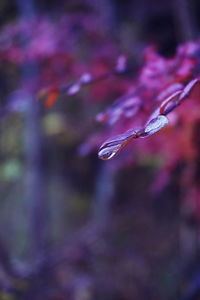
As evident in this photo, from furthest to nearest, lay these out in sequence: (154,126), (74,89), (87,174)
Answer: (87,174)
(74,89)
(154,126)

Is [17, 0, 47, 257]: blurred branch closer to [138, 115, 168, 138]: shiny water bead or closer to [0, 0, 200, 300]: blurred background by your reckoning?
[0, 0, 200, 300]: blurred background

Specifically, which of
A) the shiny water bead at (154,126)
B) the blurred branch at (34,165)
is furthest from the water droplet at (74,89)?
the blurred branch at (34,165)

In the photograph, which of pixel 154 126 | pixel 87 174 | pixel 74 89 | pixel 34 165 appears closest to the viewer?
pixel 154 126

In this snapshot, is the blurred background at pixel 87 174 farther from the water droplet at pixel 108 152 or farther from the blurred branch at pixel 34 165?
the water droplet at pixel 108 152

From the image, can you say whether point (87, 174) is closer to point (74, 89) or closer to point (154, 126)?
point (74, 89)

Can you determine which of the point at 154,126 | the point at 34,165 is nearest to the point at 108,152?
the point at 154,126

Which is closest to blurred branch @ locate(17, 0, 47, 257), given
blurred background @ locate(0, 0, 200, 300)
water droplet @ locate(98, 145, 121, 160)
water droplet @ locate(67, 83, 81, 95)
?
blurred background @ locate(0, 0, 200, 300)

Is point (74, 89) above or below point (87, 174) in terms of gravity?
below

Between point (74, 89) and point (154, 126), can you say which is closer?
point (154, 126)

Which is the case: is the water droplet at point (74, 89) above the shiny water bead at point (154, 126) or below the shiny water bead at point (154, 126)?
above
